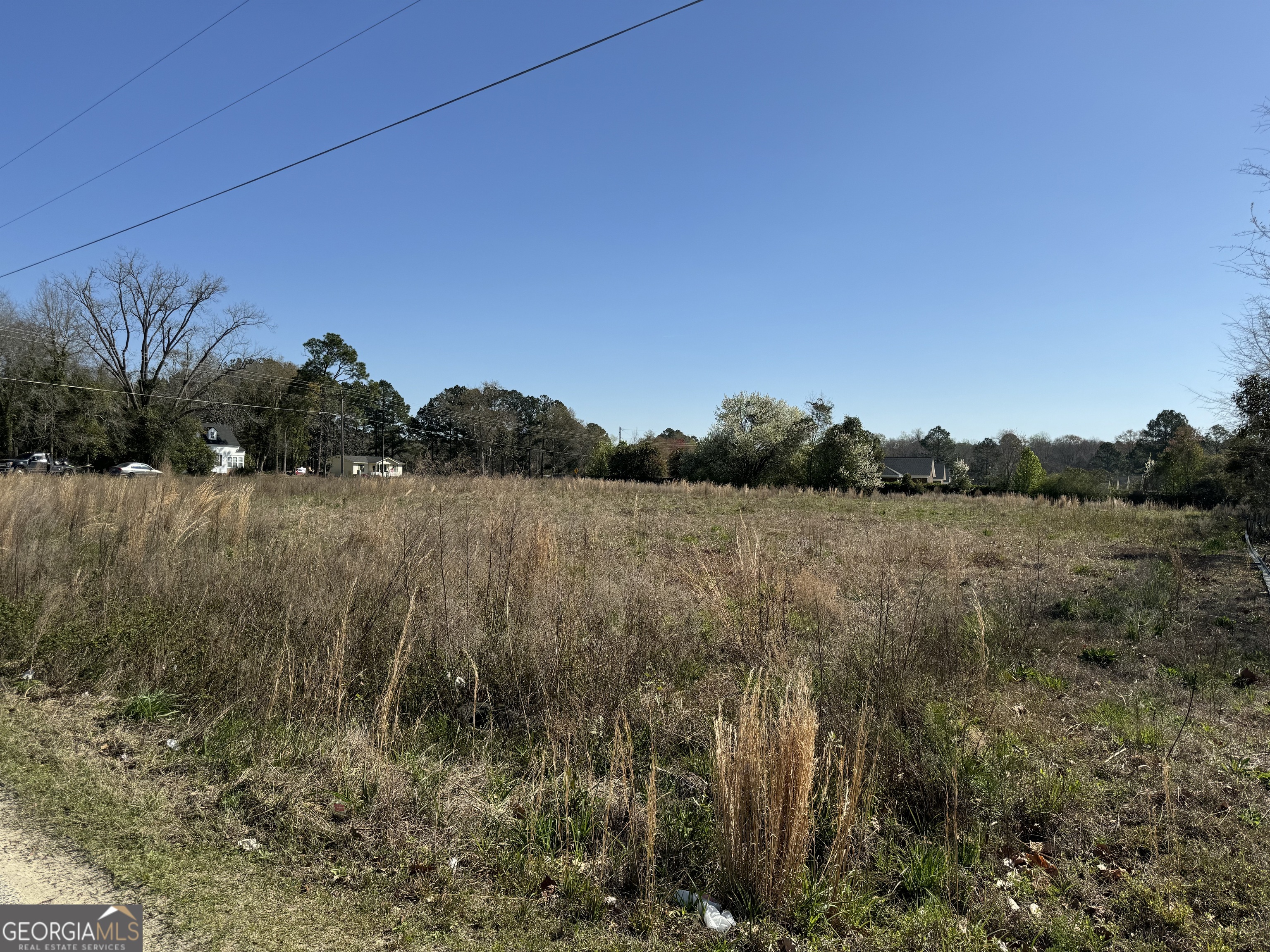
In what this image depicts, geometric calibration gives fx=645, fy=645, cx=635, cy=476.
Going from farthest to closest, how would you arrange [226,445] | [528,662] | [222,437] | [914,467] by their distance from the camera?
[914,467]
[226,445]
[222,437]
[528,662]

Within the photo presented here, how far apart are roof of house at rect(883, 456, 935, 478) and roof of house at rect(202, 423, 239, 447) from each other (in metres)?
74.4

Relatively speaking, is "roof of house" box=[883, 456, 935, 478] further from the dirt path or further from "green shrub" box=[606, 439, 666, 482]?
the dirt path

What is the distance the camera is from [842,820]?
274 centimetres

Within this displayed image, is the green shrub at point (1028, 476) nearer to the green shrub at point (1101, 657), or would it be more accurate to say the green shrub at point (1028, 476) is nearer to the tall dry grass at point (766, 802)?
the green shrub at point (1101, 657)

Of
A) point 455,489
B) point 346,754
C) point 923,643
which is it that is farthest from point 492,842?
point 455,489

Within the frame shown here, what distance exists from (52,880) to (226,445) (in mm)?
79782

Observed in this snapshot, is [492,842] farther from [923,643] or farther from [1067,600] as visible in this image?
[1067,600]

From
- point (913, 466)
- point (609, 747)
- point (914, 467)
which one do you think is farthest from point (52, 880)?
point (913, 466)

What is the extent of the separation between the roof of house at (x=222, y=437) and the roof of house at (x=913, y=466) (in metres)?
74.4

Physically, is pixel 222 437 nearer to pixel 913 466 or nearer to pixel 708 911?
pixel 913 466

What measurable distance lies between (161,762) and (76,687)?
5.53 ft

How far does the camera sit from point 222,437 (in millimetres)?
69875

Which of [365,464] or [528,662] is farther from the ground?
[365,464]

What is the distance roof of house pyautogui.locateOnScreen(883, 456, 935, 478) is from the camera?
78688mm
